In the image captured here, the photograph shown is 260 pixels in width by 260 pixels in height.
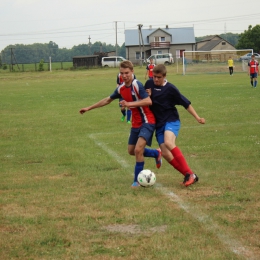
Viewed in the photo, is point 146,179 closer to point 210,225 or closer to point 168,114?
point 168,114

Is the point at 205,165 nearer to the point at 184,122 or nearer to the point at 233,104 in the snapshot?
the point at 184,122

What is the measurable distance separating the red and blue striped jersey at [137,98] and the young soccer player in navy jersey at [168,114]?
0.13m

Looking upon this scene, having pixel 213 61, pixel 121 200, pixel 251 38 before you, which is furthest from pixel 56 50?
pixel 121 200

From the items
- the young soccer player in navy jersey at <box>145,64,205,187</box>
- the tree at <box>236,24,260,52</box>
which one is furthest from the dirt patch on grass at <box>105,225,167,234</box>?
the tree at <box>236,24,260,52</box>

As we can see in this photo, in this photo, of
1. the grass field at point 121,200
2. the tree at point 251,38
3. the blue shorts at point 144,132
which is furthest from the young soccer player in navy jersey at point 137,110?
the tree at point 251,38

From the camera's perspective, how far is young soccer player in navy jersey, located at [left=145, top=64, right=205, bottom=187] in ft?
25.2

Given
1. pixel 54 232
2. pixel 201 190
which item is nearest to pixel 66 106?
pixel 201 190

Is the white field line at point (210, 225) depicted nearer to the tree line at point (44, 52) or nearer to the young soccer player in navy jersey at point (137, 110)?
the young soccer player in navy jersey at point (137, 110)

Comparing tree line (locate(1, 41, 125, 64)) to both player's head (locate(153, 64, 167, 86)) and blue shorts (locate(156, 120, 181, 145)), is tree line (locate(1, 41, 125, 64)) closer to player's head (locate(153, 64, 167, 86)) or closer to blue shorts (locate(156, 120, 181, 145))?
blue shorts (locate(156, 120, 181, 145))

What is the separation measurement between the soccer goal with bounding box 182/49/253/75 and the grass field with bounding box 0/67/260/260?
135 feet

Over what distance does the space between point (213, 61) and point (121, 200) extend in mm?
49010

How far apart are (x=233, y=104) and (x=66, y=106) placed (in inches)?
270

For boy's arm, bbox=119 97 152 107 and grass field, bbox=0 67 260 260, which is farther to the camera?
boy's arm, bbox=119 97 152 107

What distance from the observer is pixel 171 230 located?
5.50m
